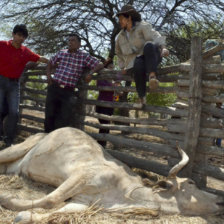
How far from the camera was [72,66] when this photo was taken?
5.41 metres

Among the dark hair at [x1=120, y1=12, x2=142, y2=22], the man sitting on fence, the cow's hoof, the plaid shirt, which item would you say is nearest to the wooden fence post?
the man sitting on fence

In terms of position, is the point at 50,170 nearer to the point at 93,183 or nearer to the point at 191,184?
the point at 93,183

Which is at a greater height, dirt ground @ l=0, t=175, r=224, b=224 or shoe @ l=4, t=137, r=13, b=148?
shoe @ l=4, t=137, r=13, b=148

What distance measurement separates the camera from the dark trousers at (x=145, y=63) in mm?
4242

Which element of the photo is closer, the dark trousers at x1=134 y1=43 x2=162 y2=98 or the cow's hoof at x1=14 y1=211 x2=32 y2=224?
the cow's hoof at x1=14 y1=211 x2=32 y2=224

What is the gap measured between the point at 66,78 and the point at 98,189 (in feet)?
8.57

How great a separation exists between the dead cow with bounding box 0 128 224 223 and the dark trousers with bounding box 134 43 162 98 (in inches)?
49.0

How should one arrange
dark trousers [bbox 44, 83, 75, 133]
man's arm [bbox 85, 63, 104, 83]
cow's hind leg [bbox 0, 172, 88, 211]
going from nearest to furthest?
cow's hind leg [bbox 0, 172, 88, 211], man's arm [bbox 85, 63, 104, 83], dark trousers [bbox 44, 83, 75, 133]

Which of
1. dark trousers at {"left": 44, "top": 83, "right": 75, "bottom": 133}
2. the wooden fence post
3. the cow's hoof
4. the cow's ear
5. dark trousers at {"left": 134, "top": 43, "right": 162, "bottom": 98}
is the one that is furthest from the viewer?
dark trousers at {"left": 44, "top": 83, "right": 75, "bottom": 133}

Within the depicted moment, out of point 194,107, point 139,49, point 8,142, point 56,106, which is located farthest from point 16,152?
point 194,107

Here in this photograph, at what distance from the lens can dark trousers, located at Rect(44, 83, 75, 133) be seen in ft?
18.0

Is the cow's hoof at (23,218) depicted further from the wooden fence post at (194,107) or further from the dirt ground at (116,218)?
the wooden fence post at (194,107)

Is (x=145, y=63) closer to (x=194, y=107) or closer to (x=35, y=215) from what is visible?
(x=194, y=107)

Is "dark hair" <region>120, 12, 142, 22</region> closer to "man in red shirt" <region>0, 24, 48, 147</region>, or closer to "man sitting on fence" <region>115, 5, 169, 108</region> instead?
"man sitting on fence" <region>115, 5, 169, 108</region>
